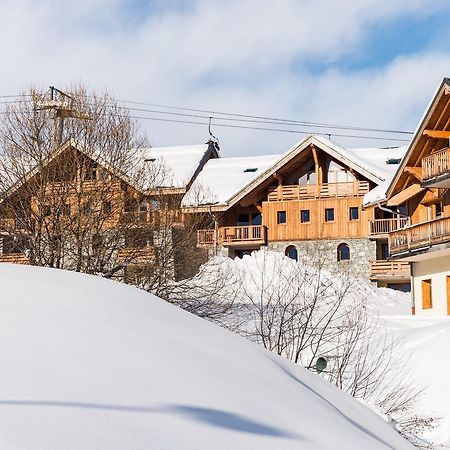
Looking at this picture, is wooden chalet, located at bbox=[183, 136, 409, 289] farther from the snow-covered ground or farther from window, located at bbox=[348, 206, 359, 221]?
the snow-covered ground

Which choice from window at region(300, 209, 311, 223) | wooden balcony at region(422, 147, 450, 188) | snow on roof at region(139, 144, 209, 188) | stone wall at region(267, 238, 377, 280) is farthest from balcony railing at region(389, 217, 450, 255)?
snow on roof at region(139, 144, 209, 188)

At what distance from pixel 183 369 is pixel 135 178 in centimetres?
1733

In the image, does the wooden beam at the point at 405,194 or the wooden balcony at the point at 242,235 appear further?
the wooden balcony at the point at 242,235

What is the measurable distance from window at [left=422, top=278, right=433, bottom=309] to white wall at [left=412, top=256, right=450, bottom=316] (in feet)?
0.44

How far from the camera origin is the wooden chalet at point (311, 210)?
36719mm

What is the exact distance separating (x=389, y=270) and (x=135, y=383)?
110ft

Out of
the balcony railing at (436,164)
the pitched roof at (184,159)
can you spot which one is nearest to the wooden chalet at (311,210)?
the pitched roof at (184,159)

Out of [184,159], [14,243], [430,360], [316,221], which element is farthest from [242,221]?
[430,360]

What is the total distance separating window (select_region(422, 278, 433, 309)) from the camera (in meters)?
28.8

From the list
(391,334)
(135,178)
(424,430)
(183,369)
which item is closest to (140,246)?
(135,178)

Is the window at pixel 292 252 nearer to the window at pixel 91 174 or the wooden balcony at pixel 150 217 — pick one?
the wooden balcony at pixel 150 217

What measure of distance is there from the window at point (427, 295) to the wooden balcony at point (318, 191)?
8970 mm

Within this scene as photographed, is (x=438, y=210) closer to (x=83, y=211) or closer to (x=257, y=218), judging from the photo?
(x=257, y=218)

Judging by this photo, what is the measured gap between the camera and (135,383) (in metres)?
3.68
